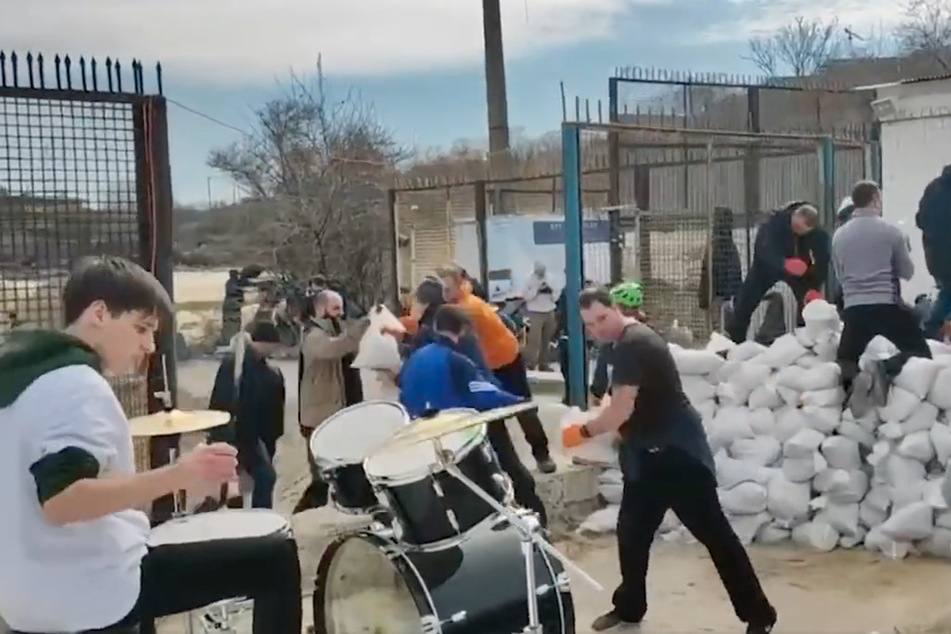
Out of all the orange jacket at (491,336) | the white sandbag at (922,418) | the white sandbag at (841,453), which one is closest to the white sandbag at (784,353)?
the white sandbag at (841,453)

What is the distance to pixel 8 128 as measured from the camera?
5414mm

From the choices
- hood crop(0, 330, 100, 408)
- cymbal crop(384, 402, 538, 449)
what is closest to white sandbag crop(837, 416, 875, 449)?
cymbal crop(384, 402, 538, 449)

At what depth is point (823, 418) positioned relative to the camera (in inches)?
282

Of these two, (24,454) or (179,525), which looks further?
(179,525)

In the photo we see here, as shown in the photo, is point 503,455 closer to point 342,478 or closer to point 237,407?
point 237,407

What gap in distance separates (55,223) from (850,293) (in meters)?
4.64

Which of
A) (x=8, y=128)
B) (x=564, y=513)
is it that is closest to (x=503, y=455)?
(x=564, y=513)

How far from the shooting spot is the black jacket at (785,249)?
8867mm

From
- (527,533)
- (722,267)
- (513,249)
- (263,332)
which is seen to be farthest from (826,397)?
(513,249)

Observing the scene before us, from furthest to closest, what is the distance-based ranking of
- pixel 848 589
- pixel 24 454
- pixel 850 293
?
pixel 850 293
pixel 848 589
pixel 24 454

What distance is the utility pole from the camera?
17.9 metres

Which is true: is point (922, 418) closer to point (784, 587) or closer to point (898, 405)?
point (898, 405)

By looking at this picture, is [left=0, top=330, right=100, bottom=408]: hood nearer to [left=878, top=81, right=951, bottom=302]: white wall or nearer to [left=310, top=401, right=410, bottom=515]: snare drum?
[left=310, top=401, right=410, bottom=515]: snare drum

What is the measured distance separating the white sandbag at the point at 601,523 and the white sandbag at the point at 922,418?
1.88 m
